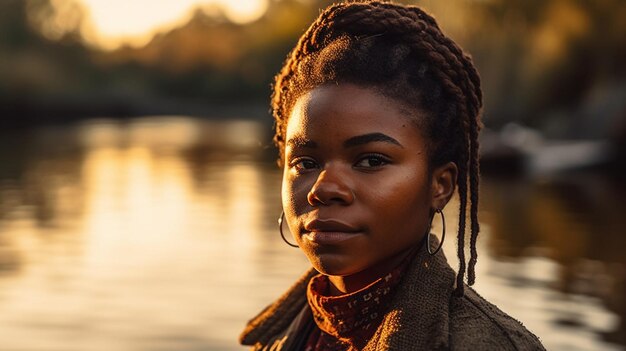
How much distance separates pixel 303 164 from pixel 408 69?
0.28 meters

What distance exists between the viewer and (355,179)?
7.67 feet

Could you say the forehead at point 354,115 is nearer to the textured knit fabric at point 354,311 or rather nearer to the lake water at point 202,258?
the textured knit fabric at point 354,311

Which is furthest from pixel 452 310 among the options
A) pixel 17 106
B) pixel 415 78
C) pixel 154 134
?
pixel 17 106

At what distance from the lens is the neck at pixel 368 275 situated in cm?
246

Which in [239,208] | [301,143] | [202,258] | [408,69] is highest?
[239,208]

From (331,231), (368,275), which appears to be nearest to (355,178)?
(331,231)

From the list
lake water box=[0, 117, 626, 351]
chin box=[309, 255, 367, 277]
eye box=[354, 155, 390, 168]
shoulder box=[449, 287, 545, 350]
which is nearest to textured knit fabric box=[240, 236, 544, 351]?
shoulder box=[449, 287, 545, 350]

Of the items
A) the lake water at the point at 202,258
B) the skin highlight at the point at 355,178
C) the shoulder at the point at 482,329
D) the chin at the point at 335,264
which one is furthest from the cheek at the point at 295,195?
the lake water at the point at 202,258

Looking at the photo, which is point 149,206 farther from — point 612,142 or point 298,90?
point 298,90

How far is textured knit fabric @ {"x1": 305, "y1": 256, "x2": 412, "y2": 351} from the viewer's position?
2.45m

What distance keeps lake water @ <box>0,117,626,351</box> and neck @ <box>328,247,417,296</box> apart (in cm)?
830

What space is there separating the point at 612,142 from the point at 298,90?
3333cm

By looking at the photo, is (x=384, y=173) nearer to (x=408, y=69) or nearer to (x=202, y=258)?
(x=408, y=69)

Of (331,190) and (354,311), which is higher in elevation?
(331,190)
